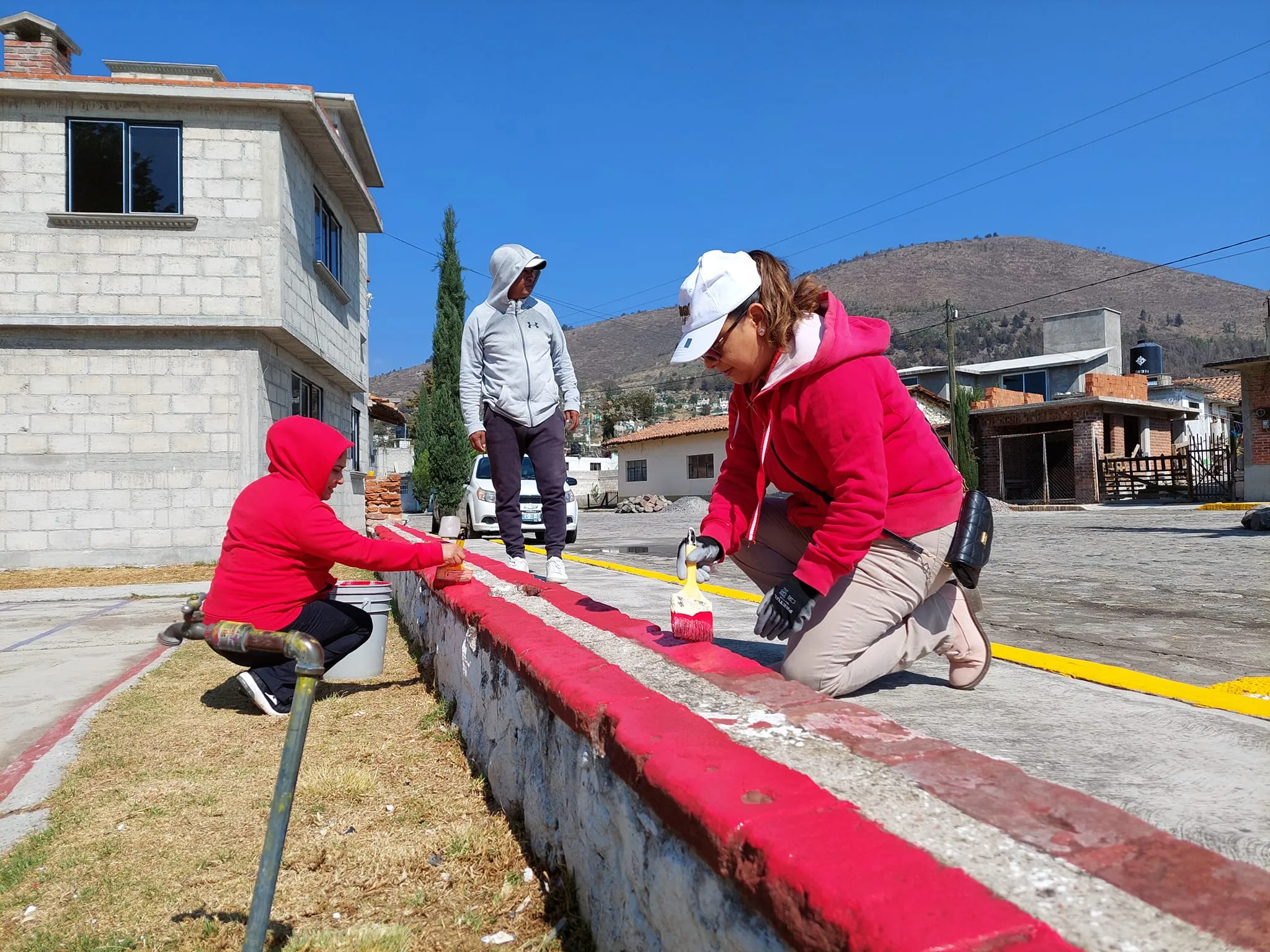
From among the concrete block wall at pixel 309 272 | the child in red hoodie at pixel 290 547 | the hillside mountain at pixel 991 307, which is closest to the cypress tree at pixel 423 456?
the concrete block wall at pixel 309 272

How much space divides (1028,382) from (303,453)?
3867 centimetres

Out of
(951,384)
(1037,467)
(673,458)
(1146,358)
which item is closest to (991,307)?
(1146,358)

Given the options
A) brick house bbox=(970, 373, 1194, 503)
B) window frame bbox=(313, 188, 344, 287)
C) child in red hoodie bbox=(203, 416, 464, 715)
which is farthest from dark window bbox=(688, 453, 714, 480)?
child in red hoodie bbox=(203, 416, 464, 715)

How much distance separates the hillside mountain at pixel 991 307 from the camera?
355 ft

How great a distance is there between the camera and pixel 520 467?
5.26 metres

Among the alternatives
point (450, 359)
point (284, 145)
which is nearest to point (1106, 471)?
point (450, 359)

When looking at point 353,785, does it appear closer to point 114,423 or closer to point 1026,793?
point 1026,793

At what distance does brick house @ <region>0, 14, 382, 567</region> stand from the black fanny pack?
11045 mm

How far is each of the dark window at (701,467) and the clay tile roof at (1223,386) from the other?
20.9 m

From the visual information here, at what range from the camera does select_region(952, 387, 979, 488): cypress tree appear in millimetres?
29000

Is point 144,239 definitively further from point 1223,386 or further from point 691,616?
point 1223,386

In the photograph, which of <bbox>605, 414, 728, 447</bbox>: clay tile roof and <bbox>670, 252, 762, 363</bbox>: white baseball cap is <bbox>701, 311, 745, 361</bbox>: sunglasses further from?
<bbox>605, 414, 728, 447</bbox>: clay tile roof

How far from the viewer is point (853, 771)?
1.38 metres

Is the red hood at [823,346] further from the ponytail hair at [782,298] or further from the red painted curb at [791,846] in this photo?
the red painted curb at [791,846]
